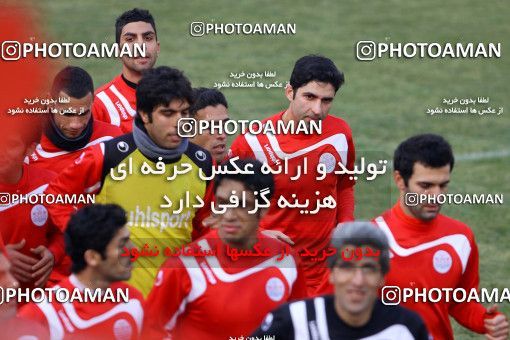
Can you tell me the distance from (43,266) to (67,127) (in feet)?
3.63

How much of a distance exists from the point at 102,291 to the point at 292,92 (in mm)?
2787

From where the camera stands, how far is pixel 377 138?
1662 centimetres

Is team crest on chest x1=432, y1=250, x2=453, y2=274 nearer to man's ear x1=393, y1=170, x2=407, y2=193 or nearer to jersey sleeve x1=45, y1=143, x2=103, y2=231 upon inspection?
man's ear x1=393, y1=170, x2=407, y2=193

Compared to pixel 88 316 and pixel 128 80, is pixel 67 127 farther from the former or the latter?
pixel 88 316

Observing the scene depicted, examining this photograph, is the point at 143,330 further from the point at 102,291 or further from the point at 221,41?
the point at 221,41

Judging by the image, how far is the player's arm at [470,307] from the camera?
789cm

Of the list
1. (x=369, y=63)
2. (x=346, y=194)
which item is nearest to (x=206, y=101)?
(x=346, y=194)

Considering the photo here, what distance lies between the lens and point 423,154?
7.99 metres

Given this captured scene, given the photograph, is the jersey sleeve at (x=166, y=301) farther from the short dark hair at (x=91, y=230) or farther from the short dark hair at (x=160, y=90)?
the short dark hair at (x=160, y=90)

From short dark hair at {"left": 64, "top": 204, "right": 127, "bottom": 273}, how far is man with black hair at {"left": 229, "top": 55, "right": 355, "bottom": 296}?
7.09 feet

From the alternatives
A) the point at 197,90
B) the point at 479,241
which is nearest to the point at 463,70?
the point at 479,241

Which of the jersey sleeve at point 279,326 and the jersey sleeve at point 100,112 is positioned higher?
the jersey sleeve at point 100,112

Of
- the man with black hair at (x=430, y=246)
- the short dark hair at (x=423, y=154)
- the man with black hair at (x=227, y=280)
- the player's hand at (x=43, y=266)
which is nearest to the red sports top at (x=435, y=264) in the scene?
the man with black hair at (x=430, y=246)

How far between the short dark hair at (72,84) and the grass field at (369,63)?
17.2ft
